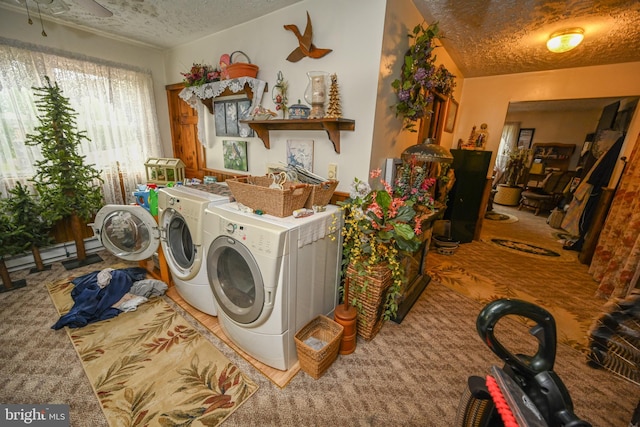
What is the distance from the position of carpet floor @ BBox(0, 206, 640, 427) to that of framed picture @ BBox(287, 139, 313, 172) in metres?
1.44

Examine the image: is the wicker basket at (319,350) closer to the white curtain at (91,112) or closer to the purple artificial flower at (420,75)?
the purple artificial flower at (420,75)

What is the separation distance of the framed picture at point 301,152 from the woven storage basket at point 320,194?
0.45 metres

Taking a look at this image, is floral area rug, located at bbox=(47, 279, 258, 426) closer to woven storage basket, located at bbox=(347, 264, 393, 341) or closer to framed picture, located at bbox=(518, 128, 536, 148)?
woven storage basket, located at bbox=(347, 264, 393, 341)

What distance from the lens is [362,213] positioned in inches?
59.1

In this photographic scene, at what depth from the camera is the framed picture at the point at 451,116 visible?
121 inches

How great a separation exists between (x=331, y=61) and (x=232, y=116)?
4.01ft

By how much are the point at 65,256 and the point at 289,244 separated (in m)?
3.03

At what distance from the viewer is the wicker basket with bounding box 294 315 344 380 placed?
1373 mm

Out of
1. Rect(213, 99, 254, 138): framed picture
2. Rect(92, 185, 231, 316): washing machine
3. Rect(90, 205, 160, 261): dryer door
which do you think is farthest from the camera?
Rect(213, 99, 254, 138): framed picture

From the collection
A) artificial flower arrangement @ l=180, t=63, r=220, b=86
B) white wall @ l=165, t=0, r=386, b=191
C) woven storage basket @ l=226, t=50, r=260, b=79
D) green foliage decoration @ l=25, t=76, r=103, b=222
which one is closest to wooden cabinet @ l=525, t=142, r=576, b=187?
white wall @ l=165, t=0, r=386, b=191

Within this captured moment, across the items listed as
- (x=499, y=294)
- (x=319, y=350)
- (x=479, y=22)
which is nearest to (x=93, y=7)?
(x=319, y=350)

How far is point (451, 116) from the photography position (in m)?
3.28

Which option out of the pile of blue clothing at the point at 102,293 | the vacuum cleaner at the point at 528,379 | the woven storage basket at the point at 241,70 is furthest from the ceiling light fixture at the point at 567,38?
the pile of blue clothing at the point at 102,293

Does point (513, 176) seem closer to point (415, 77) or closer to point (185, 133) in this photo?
point (415, 77)
